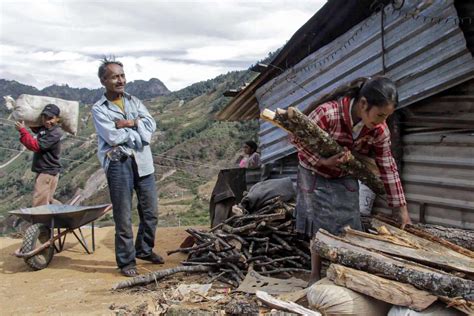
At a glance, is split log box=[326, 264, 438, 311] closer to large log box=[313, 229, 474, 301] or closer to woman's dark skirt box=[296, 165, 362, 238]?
large log box=[313, 229, 474, 301]

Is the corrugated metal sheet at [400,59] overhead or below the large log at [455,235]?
overhead

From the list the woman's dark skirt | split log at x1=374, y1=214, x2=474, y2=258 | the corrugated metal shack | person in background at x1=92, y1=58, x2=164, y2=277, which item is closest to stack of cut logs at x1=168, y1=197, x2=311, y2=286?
person in background at x1=92, y1=58, x2=164, y2=277

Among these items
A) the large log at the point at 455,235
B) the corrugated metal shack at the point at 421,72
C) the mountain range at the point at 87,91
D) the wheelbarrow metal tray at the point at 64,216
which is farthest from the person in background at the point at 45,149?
the mountain range at the point at 87,91

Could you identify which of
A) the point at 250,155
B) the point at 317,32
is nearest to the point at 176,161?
the point at 250,155

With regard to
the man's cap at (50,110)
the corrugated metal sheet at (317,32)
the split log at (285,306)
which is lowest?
the split log at (285,306)

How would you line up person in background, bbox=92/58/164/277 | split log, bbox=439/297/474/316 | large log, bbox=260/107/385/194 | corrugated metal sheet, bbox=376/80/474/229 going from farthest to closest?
person in background, bbox=92/58/164/277 → corrugated metal sheet, bbox=376/80/474/229 → large log, bbox=260/107/385/194 → split log, bbox=439/297/474/316

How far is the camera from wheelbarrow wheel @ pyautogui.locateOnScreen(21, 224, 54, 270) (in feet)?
19.4

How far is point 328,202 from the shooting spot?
3727 mm

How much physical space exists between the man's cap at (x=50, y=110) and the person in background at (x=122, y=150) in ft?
5.17

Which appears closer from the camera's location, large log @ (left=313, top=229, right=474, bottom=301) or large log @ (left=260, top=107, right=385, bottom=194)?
large log @ (left=313, top=229, right=474, bottom=301)

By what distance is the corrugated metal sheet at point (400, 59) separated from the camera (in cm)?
483

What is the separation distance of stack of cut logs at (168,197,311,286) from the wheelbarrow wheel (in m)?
1.93

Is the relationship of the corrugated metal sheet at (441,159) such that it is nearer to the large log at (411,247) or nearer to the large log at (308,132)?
the large log at (411,247)

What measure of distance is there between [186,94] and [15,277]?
7615 cm
